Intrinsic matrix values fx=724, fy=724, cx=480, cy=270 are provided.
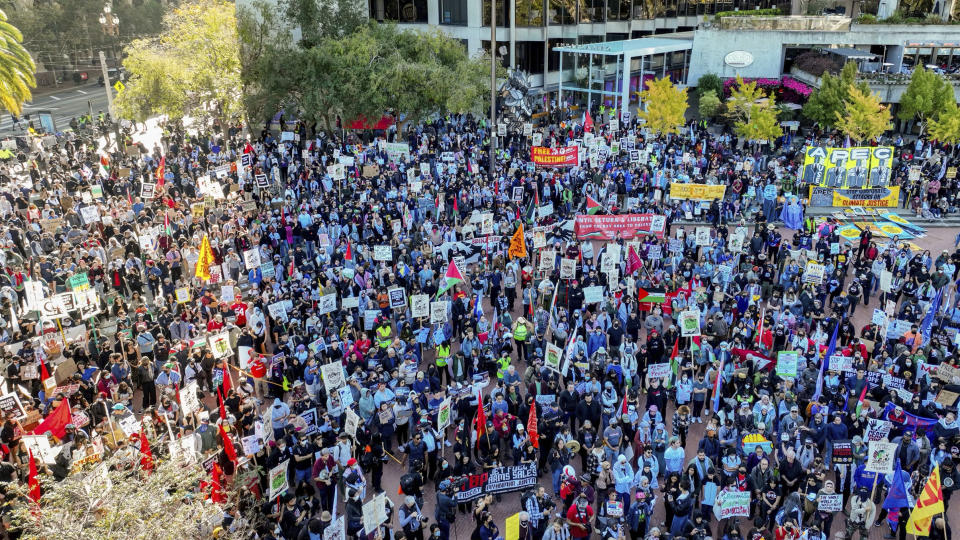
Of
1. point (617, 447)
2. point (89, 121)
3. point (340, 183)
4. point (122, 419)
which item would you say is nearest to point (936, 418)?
point (617, 447)

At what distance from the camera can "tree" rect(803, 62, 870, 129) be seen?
35.8 meters

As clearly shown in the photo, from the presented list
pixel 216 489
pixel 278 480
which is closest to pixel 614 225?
pixel 278 480

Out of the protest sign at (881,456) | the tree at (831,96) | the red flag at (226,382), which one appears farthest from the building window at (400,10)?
the protest sign at (881,456)

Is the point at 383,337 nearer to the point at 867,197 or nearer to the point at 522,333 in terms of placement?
the point at 522,333

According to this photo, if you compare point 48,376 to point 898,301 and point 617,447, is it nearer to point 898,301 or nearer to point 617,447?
point 617,447

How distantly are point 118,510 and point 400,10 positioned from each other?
43.0 m

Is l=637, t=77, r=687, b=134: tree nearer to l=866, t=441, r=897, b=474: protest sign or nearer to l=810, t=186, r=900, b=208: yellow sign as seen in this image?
l=810, t=186, r=900, b=208: yellow sign

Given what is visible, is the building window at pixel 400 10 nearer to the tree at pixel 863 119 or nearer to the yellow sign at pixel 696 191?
the tree at pixel 863 119

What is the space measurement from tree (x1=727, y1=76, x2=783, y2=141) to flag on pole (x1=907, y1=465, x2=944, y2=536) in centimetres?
2456

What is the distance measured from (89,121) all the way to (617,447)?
39885 millimetres

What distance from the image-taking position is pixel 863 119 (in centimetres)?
3197

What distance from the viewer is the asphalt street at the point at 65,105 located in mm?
50250

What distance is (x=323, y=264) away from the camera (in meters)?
20.2

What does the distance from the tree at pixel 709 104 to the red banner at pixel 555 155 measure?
1504 centimetres
